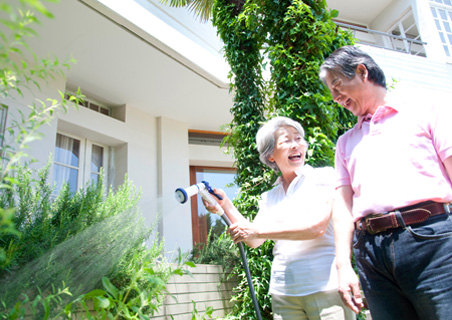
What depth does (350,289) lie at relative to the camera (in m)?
1.35

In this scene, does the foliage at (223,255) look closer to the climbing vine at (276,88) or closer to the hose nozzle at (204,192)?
the climbing vine at (276,88)

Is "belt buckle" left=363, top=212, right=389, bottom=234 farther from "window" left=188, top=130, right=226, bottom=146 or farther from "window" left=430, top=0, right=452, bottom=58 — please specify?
"window" left=430, top=0, right=452, bottom=58

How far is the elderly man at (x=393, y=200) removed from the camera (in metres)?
1.17

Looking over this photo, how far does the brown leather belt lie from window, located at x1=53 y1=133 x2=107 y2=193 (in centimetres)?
444

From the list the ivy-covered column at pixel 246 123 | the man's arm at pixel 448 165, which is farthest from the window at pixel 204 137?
the man's arm at pixel 448 165

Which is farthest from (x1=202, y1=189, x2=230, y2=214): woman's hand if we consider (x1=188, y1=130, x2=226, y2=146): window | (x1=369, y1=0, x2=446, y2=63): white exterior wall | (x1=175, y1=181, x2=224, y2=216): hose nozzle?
(x1=369, y1=0, x2=446, y2=63): white exterior wall

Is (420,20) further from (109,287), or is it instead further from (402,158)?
(109,287)

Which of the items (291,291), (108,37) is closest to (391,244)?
(291,291)

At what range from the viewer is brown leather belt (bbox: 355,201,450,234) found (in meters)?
1.20

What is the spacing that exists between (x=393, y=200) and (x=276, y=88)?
2522 mm

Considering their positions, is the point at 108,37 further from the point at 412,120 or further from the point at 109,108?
the point at 412,120

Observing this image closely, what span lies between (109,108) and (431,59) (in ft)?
23.5

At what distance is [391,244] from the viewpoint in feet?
4.03

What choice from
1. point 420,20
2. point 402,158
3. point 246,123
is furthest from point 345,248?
point 420,20
